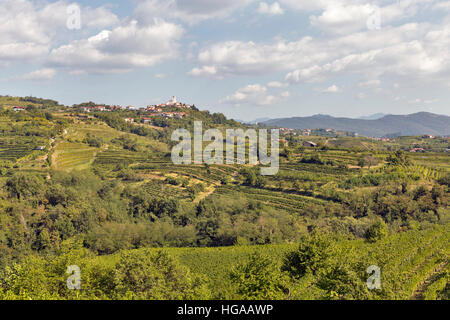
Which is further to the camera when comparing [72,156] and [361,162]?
[72,156]

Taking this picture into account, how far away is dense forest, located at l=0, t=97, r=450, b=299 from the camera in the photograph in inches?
905

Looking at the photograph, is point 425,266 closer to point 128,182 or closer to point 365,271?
point 365,271

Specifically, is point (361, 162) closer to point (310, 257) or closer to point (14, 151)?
point (310, 257)

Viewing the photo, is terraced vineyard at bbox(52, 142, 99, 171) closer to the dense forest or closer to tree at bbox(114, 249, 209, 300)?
the dense forest

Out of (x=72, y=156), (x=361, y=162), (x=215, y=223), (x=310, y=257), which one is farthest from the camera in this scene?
(x=72, y=156)

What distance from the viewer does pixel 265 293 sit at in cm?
2164

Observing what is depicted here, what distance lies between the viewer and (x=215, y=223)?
173ft

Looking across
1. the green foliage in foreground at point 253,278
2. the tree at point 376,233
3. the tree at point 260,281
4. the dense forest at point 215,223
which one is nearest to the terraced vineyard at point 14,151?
the dense forest at point 215,223

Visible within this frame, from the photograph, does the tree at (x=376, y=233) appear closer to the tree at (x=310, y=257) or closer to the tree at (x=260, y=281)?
the tree at (x=310, y=257)

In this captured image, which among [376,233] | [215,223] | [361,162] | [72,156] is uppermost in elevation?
[72,156]

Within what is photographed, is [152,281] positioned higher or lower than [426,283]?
higher

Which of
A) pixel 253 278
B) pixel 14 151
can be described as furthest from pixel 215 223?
pixel 14 151

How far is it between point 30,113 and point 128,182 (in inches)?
2992
